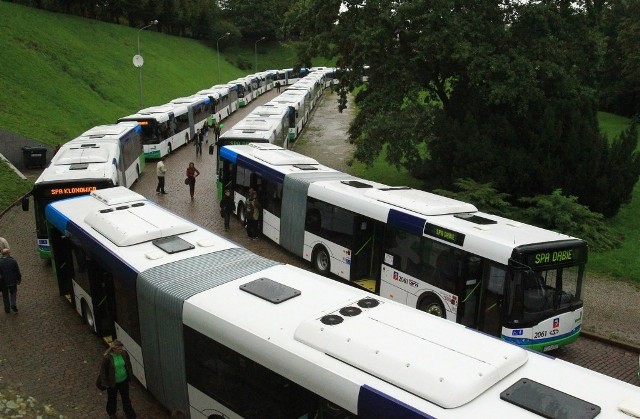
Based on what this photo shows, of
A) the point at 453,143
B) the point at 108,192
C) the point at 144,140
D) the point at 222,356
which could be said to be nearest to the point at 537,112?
the point at 453,143

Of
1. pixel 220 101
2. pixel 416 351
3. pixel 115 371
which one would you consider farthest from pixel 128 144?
pixel 220 101

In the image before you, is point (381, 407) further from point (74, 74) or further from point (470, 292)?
point (74, 74)

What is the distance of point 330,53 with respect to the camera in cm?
2558

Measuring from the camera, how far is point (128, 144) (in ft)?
87.3

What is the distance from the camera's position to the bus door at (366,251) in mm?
14258

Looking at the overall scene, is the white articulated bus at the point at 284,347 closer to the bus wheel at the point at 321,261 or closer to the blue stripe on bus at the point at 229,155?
the bus wheel at the point at 321,261

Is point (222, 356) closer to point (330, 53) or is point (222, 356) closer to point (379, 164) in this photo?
point (330, 53)

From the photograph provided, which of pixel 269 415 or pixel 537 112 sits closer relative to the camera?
pixel 269 415

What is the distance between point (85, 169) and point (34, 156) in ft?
42.0

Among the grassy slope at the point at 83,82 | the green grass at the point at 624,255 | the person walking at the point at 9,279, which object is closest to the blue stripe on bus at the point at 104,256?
the person walking at the point at 9,279

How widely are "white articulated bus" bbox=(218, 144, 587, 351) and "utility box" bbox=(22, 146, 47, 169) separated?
15.9 meters

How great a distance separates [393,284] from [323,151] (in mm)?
24812

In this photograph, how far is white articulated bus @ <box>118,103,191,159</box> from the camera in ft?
108

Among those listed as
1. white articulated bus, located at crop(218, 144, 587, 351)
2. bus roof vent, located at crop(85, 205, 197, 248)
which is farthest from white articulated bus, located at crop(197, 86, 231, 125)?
bus roof vent, located at crop(85, 205, 197, 248)
